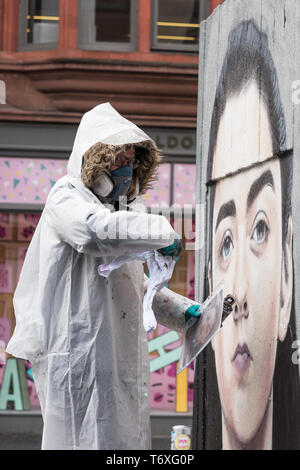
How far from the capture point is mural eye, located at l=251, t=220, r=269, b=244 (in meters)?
3.76

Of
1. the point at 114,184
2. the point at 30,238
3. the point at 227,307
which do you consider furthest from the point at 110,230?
the point at 30,238

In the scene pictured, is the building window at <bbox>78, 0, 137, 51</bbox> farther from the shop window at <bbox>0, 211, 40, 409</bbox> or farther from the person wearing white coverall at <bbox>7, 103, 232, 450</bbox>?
the person wearing white coverall at <bbox>7, 103, 232, 450</bbox>

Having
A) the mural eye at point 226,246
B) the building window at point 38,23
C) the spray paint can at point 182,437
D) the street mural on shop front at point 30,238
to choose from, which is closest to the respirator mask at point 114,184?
the mural eye at point 226,246

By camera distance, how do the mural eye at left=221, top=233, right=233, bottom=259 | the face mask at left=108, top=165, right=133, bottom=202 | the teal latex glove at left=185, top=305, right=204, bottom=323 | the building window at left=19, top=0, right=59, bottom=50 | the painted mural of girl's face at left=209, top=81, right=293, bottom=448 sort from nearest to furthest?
the painted mural of girl's face at left=209, top=81, right=293, bottom=448 < the face mask at left=108, top=165, right=133, bottom=202 < the teal latex glove at left=185, top=305, right=204, bottom=323 < the mural eye at left=221, top=233, right=233, bottom=259 < the building window at left=19, top=0, right=59, bottom=50

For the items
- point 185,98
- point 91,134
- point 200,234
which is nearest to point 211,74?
point 200,234

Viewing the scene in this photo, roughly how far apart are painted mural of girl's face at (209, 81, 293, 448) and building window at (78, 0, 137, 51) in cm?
529

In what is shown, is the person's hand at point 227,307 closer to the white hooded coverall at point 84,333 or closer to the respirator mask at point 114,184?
the white hooded coverall at point 84,333

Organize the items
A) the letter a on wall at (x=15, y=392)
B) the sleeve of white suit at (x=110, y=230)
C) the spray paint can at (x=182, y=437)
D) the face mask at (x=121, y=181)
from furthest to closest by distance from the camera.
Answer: the letter a on wall at (x=15, y=392) < the spray paint can at (x=182, y=437) < the face mask at (x=121, y=181) < the sleeve of white suit at (x=110, y=230)

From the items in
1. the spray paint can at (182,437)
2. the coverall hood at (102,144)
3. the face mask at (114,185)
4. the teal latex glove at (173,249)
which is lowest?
the spray paint can at (182,437)

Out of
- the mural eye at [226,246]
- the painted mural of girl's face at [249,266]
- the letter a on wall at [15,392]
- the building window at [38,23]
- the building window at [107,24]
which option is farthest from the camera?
the building window at [38,23]

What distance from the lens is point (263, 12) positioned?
12.8 feet

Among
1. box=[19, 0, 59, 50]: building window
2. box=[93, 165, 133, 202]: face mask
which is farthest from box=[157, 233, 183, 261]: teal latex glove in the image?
box=[19, 0, 59, 50]: building window

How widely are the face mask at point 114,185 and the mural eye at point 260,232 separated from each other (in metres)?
0.55

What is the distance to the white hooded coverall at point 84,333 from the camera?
11.9ft
